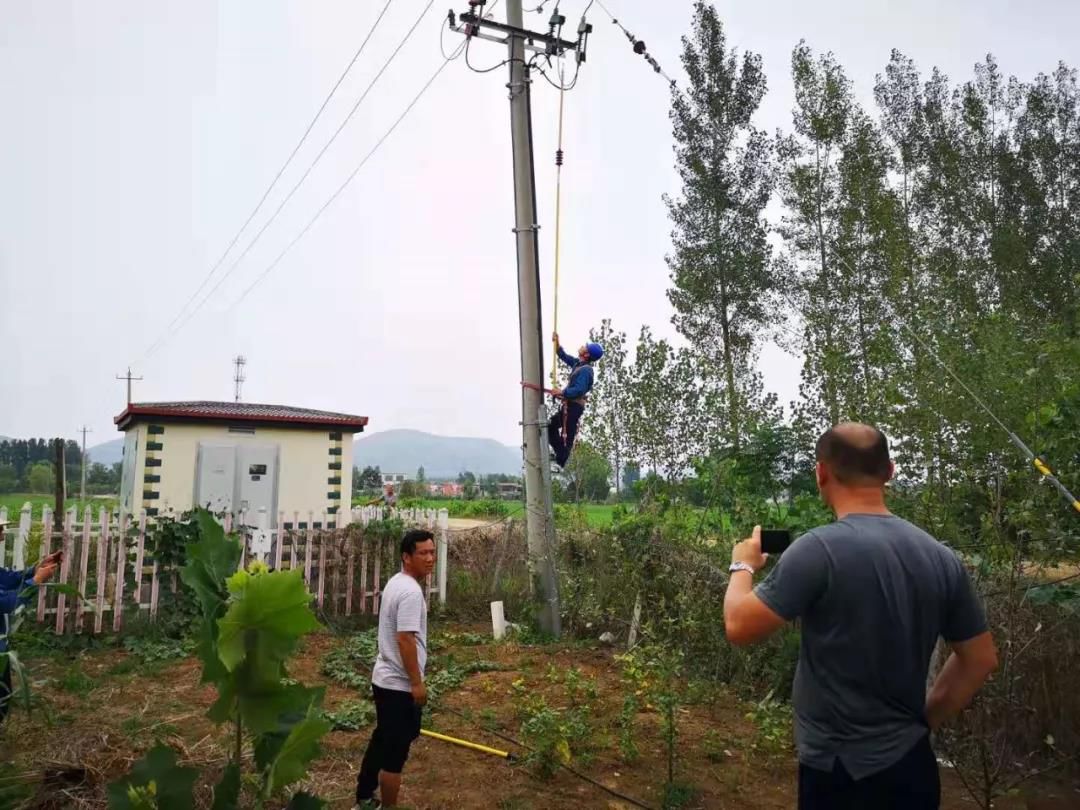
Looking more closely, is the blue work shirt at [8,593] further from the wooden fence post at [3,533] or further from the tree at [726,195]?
the tree at [726,195]

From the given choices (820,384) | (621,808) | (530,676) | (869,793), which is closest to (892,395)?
(820,384)

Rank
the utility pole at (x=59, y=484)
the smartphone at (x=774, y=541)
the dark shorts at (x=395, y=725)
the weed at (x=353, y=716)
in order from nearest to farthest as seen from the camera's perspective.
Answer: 1. the smartphone at (x=774, y=541)
2. the dark shorts at (x=395, y=725)
3. the weed at (x=353, y=716)
4. the utility pole at (x=59, y=484)

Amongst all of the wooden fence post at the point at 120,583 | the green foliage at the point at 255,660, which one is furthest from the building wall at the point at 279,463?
the green foliage at the point at 255,660

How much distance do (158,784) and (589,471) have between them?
876cm

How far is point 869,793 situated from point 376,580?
877cm

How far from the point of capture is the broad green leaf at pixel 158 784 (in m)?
2.25

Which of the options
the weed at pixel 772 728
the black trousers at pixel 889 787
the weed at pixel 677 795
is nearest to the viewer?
the black trousers at pixel 889 787

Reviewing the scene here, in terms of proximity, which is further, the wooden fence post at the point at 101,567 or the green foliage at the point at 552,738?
the wooden fence post at the point at 101,567

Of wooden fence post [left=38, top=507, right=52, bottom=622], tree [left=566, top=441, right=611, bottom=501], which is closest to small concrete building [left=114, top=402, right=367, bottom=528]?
wooden fence post [left=38, top=507, right=52, bottom=622]

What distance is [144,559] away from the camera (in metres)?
8.98

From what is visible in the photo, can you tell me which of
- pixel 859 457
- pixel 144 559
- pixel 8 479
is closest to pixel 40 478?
pixel 8 479

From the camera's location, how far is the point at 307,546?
992 centimetres

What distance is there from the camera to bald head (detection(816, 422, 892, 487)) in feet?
7.56

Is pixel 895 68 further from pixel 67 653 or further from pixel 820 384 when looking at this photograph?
pixel 67 653
